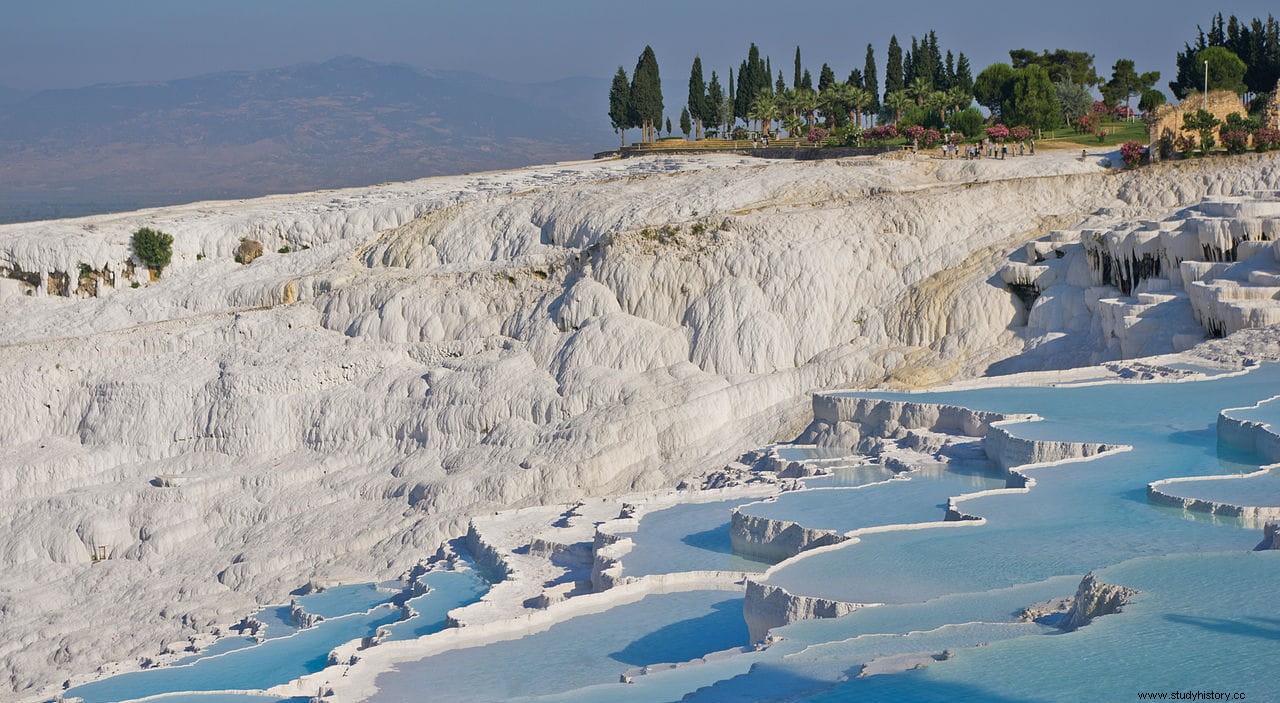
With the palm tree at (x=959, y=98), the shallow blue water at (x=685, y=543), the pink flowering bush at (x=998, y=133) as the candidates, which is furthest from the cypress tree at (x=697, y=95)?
the shallow blue water at (x=685, y=543)

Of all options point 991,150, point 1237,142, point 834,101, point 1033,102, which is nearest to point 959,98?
point 1033,102

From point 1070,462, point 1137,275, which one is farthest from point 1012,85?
point 1070,462

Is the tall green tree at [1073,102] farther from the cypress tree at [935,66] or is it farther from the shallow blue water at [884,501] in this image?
the shallow blue water at [884,501]

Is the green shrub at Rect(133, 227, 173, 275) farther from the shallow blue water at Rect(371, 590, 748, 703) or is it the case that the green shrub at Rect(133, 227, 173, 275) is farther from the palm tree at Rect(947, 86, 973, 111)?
the palm tree at Rect(947, 86, 973, 111)

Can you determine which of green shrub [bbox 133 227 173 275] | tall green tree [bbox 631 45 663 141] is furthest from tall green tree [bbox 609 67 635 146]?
green shrub [bbox 133 227 173 275]

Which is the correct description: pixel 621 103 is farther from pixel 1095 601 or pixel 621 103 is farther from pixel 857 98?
pixel 1095 601

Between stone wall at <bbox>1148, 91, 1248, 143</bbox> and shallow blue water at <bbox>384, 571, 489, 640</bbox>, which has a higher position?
stone wall at <bbox>1148, 91, 1248, 143</bbox>

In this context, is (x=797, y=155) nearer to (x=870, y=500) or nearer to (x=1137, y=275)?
(x=1137, y=275)
